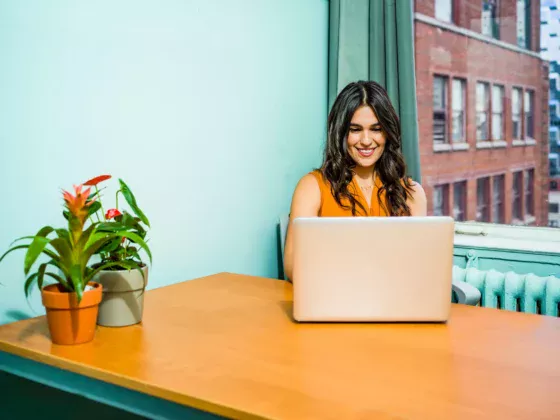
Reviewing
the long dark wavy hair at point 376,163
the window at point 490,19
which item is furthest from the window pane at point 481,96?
the long dark wavy hair at point 376,163

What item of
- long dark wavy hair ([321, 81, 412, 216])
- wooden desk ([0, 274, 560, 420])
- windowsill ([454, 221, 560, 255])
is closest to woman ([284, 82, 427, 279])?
long dark wavy hair ([321, 81, 412, 216])

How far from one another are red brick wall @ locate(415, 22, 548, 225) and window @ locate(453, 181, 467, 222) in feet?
0.07

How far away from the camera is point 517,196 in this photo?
284 cm

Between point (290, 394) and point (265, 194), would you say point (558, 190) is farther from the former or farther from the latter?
point (290, 394)

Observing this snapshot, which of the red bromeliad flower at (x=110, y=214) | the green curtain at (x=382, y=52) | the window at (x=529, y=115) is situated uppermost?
the green curtain at (x=382, y=52)

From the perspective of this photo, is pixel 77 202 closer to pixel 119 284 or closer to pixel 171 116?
pixel 119 284

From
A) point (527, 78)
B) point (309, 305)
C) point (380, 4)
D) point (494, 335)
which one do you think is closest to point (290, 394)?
point (309, 305)

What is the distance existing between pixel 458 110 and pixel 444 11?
470 millimetres

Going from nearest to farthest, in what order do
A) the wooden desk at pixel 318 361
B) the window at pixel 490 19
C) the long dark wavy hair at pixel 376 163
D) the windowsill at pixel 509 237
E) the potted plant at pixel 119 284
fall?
the wooden desk at pixel 318 361, the potted plant at pixel 119 284, the long dark wavy hair at pixel 376 163, the windowsill at pixel 509 237, the window at pixel 490 19

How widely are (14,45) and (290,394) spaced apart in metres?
1.11

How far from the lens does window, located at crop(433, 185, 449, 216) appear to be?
9.62 ft

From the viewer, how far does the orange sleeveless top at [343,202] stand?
2.16m

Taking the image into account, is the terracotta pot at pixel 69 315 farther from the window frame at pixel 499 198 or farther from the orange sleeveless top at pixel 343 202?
the window frame at pixel 499 198

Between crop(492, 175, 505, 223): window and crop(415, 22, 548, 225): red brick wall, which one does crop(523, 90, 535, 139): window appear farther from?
crop(492, 175, 505, 223): window
